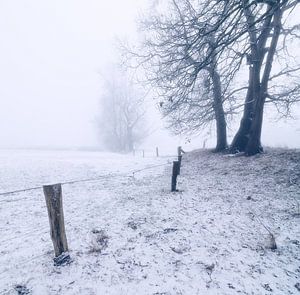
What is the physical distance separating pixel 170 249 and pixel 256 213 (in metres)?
2.77

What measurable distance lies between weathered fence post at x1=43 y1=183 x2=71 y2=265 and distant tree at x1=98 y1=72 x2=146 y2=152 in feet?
111

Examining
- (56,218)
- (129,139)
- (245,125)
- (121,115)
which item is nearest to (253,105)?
(245,125)

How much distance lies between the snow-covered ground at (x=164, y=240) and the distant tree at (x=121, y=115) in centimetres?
3053

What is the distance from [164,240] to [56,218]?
216 cm

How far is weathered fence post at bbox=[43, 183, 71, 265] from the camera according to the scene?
4.55 metres

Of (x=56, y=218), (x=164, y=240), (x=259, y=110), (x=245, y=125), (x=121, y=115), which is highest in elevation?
(x=121, y=115)

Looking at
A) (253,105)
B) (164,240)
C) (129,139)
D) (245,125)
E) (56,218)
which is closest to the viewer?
(56,218)

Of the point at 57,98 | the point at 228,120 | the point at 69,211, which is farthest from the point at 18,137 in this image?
the point at 69,211

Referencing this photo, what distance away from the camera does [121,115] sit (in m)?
41.8

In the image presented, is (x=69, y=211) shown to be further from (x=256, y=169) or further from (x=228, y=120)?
(x=228, y=120)

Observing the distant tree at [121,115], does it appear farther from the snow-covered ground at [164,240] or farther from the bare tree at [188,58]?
the snow-covered ground at [164,240]

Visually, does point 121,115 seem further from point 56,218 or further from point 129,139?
point 56,218

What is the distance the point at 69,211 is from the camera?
24.7 ft

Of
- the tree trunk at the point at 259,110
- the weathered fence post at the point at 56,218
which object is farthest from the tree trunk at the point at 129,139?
the weathered fence post at the point at 56,218
